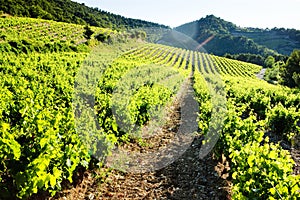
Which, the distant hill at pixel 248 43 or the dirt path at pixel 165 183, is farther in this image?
the distant hill at pixel 248 43

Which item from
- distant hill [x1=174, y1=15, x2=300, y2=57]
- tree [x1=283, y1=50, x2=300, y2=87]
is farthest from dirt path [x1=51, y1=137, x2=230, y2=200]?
distant hill [x1=174, y1=15, x2=300, y2=57]

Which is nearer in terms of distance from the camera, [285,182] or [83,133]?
[285,182]

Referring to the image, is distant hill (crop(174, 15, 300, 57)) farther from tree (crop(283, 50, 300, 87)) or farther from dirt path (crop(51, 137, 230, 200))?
dirt path (crop(51, 137, 230, 200))

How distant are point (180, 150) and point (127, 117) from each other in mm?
2353

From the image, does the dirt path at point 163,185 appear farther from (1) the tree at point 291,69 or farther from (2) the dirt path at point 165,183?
(1) the tree at point 291,69

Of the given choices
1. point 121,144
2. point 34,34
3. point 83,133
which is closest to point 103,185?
point 83,133

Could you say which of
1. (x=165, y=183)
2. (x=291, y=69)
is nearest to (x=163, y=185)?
(x=165, y=183)

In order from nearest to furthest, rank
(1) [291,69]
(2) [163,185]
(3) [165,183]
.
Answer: (2) [163,185], (3) [165,183], (1) [291,69]

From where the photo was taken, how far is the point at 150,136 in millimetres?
11078

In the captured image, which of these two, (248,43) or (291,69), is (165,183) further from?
(248,43)

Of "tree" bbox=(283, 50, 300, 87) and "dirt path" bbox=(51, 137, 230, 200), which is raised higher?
"tree" bbox=(283, 50, 300, 87)

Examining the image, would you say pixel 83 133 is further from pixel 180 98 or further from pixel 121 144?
pixel 180 98

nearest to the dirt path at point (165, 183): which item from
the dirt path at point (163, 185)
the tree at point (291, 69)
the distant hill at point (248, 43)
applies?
the dirt path at point (163, 185)

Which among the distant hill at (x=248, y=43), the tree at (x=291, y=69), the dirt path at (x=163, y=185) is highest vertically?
the distant hill at (x=248, y=43)
